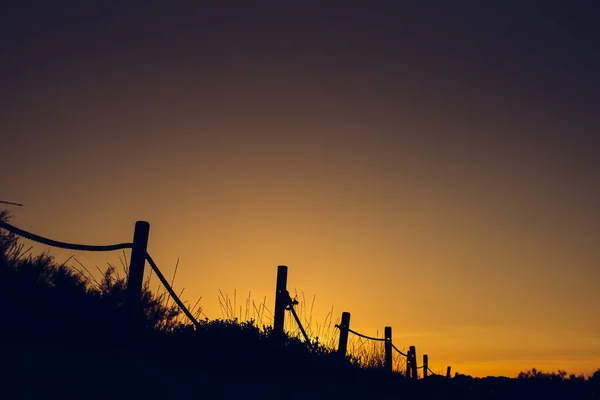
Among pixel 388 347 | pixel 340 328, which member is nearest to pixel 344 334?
pixel 340 328

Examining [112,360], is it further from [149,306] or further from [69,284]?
[149,306]

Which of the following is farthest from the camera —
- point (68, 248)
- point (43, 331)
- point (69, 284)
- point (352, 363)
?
point (352, 363)

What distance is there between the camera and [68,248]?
21.8 feet

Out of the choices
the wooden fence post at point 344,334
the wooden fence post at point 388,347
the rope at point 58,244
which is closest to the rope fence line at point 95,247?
the rope at point 58,244

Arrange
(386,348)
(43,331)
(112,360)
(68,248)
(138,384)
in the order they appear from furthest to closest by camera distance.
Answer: (386,348) → (68,248) → (43,331) → (112,360) → (138,384)

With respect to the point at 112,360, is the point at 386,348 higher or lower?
higher

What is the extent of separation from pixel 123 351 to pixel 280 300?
5.06 metres

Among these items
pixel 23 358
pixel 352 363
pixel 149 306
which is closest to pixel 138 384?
pixel 23 358

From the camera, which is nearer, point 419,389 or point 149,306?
point 149,306

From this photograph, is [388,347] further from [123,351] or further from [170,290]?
[123,351]

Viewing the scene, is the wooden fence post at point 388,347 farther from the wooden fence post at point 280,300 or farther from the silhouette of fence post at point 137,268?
the silhouette of fence post at point 137,268

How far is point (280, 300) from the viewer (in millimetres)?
11148

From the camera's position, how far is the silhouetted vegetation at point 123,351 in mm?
4883

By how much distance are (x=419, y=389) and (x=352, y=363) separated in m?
1.67
